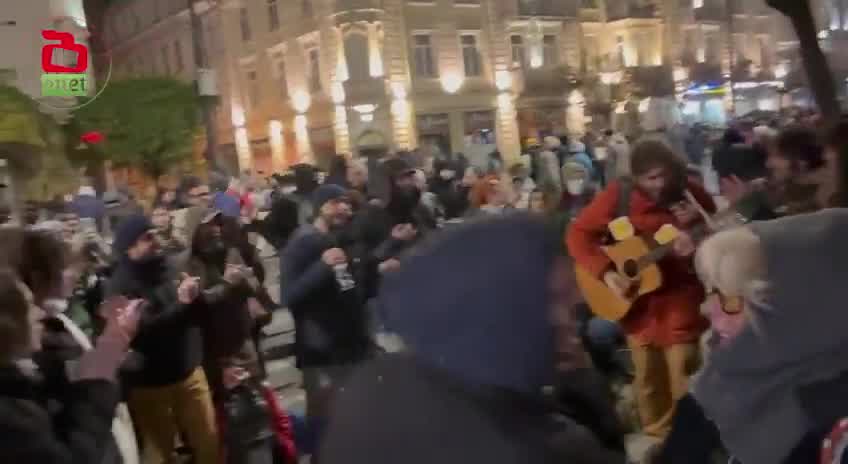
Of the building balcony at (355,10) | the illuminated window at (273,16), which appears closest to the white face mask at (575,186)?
the building balcony at (355,10)

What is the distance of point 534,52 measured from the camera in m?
36.0

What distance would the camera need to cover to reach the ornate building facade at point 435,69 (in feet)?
103

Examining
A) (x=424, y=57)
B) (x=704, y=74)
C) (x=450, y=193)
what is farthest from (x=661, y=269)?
(x=704, y=74)

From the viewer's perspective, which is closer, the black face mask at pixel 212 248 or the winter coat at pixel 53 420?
the winter coat at pixel 53 420

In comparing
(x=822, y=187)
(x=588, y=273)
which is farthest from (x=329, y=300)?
(x=822, y=187)

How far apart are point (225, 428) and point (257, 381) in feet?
0.94

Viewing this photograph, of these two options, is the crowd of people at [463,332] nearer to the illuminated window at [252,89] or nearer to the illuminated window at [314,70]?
the illuminated window at [314,70]

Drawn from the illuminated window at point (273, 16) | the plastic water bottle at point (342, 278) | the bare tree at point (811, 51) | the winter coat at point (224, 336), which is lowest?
the winter coat at point (224, 336)

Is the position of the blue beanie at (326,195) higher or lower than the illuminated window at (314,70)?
lower

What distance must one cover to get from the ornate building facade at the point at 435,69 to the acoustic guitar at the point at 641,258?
20.1m

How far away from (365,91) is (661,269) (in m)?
26.9

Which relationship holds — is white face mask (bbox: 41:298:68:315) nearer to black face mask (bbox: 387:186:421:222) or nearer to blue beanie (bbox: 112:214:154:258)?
blue beanie (bbox: 112:214:154:258)

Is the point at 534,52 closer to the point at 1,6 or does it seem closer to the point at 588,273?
the point at 1,6

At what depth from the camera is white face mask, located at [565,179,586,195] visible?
862 centimetres
